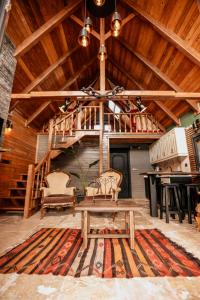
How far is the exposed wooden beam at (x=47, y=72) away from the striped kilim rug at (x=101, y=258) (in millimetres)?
4066

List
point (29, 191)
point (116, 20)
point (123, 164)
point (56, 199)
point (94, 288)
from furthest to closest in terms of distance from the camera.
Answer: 1. point (123, 164)
2. point (29, 191)
3. point (56, 199)
4. point (116, 20)
5. point (94, 288)

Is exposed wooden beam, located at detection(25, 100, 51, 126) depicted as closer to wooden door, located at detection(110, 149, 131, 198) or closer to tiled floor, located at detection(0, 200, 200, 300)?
wooden door, located at detection(110, 149, 131, 198)

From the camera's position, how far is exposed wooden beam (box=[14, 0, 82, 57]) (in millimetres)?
3355

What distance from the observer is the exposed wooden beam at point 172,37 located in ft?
11.2

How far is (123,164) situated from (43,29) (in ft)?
18.8

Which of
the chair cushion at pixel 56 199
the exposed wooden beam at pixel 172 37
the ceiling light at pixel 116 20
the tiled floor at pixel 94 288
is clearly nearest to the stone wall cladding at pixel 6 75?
the tiled floor at pixel 94 288

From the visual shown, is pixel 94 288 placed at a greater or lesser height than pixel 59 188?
lesser

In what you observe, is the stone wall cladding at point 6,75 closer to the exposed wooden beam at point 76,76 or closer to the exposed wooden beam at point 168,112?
the exposed wooden beam at point 76,76

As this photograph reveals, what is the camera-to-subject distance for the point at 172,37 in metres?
3.50

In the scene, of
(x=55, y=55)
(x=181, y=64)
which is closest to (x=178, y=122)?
(x=181, y=64)

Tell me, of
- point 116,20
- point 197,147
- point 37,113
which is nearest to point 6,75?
point 116,20

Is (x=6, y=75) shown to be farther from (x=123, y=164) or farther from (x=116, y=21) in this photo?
(x=123, y=164)

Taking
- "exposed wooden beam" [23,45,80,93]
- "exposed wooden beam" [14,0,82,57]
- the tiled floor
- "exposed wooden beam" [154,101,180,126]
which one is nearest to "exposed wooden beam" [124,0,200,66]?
"exposed wooden beam" [14,0,82,57]

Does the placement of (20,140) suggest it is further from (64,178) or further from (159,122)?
(159,122)
